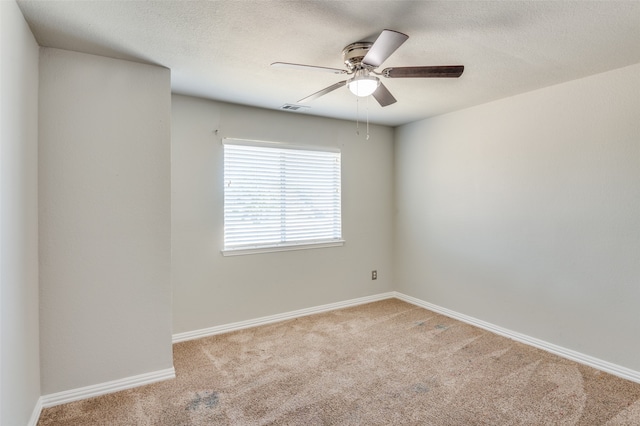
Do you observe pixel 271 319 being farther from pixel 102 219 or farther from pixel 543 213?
pixel 543 213

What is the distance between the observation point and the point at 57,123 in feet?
7.24

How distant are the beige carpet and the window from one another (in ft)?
3.25

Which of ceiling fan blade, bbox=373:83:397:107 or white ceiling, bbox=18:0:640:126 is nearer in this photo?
white ceiling, bbox=18:0:640:126

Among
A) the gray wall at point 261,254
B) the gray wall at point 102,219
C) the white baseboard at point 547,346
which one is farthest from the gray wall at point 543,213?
the gray wall at point 102,219

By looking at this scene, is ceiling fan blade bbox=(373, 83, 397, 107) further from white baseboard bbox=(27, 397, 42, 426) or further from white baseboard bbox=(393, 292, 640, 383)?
white baseboard bbox=(27, 397, 42, 426)

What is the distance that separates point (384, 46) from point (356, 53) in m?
0.41

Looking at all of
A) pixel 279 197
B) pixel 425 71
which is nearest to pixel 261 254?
pixel 279 197

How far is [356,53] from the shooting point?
6.93 ft

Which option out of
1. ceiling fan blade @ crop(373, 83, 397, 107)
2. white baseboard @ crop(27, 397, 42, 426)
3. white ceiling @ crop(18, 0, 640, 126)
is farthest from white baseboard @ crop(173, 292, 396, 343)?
ceiling fan blade @ crop(373, 83, 397, 107)

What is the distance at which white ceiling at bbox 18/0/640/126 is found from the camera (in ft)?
5.71

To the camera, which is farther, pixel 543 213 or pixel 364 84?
pixel 543 213

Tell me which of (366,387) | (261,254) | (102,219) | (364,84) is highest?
(364,84)

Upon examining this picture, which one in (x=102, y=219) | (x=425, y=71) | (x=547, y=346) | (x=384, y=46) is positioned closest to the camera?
(x=384, y=46)

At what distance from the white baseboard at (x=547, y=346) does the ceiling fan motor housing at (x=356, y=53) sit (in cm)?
280
